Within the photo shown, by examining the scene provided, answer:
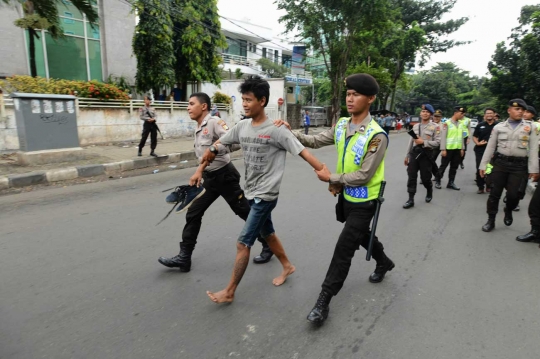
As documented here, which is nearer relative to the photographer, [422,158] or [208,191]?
[208,191]

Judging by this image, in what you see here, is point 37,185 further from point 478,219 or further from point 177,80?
point 177,80

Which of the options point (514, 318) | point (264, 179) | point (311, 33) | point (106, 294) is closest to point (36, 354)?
point (106, 294)

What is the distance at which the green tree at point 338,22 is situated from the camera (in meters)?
17.8

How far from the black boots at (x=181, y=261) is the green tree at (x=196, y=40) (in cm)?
1425

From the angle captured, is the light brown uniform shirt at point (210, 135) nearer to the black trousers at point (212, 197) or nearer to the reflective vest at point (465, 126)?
the black trousers at point (212, 197)

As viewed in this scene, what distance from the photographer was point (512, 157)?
172 inches

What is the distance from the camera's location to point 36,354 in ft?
6.82

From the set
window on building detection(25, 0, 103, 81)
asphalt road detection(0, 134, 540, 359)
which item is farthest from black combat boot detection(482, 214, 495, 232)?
window on building detection(25, 0, 103, 81)

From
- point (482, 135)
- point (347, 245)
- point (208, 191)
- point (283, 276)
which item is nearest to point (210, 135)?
point (208, 191)

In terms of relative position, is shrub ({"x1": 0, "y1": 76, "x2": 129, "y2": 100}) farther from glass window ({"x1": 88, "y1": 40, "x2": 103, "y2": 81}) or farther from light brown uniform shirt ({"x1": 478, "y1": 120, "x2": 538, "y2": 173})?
light brown uniform shirt ({"x1": 478, "y1": 120, "x2": 538, "y2": 173})

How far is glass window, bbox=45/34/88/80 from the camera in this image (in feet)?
43.6

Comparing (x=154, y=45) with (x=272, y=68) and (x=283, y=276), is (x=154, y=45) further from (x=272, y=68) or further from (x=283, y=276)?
(x=272, y=68)

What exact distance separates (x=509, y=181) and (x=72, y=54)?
15.2 meters

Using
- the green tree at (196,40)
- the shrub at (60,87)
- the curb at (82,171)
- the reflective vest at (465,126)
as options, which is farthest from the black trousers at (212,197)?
the green tree at (196,40)
